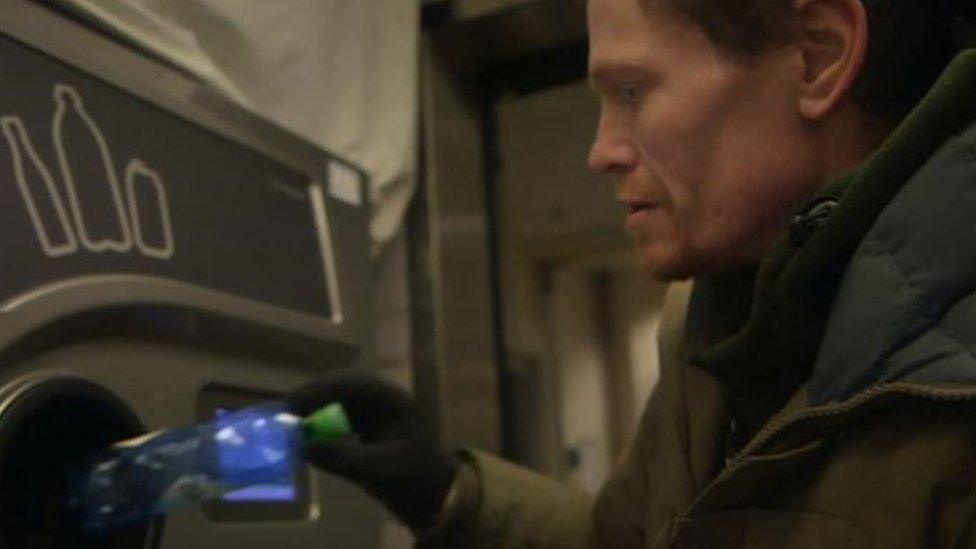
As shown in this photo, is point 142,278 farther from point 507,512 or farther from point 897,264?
point 897,264

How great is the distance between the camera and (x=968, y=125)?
734mm

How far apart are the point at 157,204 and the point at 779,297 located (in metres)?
0.54

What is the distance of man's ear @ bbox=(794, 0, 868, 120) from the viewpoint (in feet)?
2.85

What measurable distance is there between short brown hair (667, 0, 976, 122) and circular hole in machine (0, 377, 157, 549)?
591 millimetres

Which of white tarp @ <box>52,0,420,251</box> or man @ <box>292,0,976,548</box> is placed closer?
man @ <box>292,0,976,548</box>

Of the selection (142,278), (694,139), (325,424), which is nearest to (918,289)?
(694,139)

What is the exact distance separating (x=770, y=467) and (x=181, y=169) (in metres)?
0.59

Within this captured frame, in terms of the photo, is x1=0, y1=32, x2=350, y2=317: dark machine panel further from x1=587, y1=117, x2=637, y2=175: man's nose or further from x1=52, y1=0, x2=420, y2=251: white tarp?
x1=587, y1=117, x2=637, y2=175: man's nose

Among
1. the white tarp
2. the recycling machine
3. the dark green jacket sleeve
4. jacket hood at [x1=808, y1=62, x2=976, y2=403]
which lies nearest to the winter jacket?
jacket hood at [x1=808, y1=62, x2=976, y2=403]

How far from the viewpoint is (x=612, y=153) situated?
3.10 ft

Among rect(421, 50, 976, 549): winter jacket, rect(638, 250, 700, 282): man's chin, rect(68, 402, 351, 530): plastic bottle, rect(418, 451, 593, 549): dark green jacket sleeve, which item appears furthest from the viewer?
rect(418, 451, 593, 549): dark green jacket sleeve

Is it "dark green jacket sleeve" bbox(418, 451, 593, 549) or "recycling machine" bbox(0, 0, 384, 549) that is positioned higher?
"recycling machine" bbox(0, 0, 384, 549)

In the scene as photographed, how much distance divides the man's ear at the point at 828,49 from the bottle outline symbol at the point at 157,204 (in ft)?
1.86

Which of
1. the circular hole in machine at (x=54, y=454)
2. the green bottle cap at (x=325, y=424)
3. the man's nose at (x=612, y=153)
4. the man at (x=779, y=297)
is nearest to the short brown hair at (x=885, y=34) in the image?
the man at (x=779, y=297)
